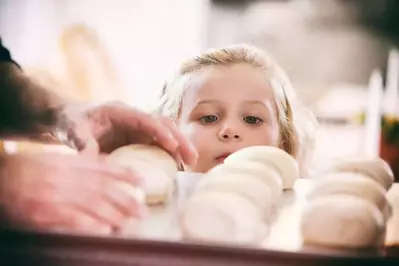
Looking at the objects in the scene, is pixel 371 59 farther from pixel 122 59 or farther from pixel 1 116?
pixel 1 116

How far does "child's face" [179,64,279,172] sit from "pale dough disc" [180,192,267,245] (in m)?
0.15

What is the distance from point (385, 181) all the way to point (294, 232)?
0.44 feet

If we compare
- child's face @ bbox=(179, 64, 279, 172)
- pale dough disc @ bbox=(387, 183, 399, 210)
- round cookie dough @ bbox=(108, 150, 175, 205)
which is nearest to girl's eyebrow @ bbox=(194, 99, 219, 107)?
child's face @ bbox=(179, 64, 279, 172)

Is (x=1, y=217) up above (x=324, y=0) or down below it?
below

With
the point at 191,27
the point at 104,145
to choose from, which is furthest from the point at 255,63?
the point at 104,145

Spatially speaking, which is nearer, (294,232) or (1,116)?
(294,232)

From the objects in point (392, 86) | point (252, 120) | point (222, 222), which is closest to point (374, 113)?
point (392, 86)

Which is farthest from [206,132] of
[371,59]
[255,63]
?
[371,59]

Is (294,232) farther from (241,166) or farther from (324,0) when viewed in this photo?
(324,0)

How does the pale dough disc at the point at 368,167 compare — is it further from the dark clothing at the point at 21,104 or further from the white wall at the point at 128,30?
the dark clothing at the point at 21,104

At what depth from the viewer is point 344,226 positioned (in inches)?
21.6

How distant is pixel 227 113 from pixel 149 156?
110mm

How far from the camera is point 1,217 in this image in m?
0.62

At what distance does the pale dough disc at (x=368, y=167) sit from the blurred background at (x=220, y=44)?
0.03 meters
